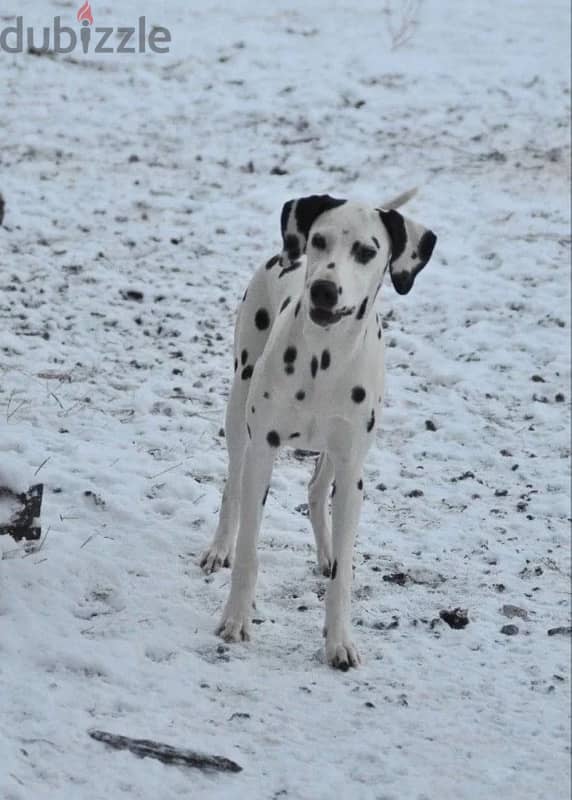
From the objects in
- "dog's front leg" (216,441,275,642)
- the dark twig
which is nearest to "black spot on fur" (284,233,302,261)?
"dog's front leg" (216,441,275,642)

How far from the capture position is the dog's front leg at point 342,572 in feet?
17.0

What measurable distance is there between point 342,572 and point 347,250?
1432 millimetres

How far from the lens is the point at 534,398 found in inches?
338

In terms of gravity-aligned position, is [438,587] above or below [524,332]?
below

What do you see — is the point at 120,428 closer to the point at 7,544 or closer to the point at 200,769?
the point at 7,544

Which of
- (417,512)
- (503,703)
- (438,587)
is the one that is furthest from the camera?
(417,512)

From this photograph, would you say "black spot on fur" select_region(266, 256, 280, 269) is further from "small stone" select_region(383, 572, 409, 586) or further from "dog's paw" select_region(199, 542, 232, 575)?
"small stone" select_region(383, 572, 409, 586)

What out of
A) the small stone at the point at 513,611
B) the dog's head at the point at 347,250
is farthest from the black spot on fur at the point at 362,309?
the small stone at the point at 513,611

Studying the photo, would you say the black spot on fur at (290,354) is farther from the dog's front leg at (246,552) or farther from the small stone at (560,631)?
the small stone at (560,631)

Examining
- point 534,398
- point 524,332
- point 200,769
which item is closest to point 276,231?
point 524,332

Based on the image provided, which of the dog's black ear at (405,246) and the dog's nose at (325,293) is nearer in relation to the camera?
the dog's nose at (325,293)

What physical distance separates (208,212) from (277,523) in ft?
16.1

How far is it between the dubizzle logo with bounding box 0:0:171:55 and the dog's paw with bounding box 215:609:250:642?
880cm

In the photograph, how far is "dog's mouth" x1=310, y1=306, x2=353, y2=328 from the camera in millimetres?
4586
